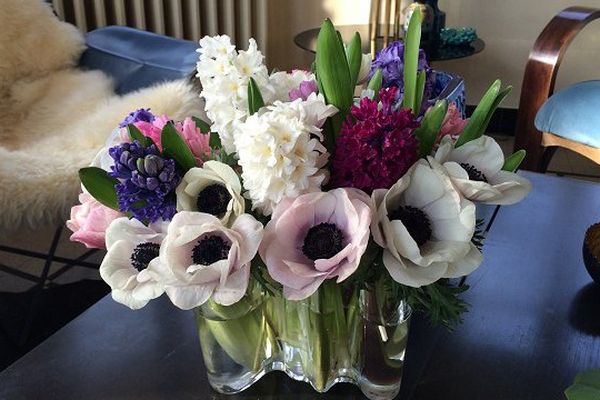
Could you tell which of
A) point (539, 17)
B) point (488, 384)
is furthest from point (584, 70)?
point (488, 384)

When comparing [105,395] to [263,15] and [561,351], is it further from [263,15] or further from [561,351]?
[263,15]

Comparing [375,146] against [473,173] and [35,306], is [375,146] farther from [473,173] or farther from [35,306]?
[35,306]

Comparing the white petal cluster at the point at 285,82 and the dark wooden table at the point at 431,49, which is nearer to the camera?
the white petal cluster at the point at 285,82

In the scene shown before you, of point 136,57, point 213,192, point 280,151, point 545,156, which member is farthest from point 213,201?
point 545,156

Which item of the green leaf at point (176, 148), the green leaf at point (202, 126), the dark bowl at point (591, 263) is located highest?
the green leaf at point (176, 148)

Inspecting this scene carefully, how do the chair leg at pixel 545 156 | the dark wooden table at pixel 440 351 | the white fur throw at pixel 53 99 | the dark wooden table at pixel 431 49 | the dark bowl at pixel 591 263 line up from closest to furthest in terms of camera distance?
the dark wooden table at pixel 440 351 → the dark bowl at pixel 591 263 → the white fur throw at pixel 53 99 → the chair leg at pixel 545 156 → the dark wooden table at pixel 431 49

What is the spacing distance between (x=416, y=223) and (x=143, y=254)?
235 millimetres

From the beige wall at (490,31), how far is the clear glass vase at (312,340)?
207 centimetres

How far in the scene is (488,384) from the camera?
724 mm

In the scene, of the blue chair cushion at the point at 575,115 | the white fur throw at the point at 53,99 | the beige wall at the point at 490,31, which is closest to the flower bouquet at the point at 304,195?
the white fur throw at the point at 53,99

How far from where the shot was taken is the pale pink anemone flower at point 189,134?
1.93ft

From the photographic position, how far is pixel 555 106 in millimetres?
1748

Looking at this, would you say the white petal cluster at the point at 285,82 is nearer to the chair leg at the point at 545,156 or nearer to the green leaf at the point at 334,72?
the green leaf at the point at 334,72

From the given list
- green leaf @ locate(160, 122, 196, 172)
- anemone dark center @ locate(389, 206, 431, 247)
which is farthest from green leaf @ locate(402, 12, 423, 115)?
green leaf @ locate(160, 122, 196, 172)
